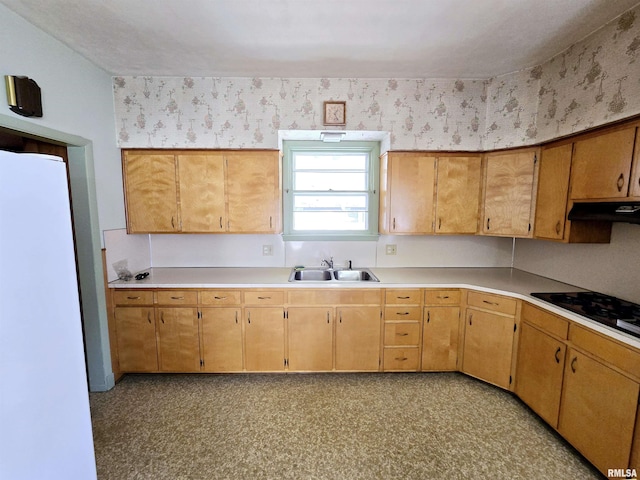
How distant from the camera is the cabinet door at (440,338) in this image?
8.02 ft

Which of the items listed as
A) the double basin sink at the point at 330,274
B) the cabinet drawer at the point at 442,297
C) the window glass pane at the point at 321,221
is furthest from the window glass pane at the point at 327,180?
the cabinet drawer at the point at 442,297

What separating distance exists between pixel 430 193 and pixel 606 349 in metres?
1.65

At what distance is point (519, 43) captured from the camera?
6.50 feet

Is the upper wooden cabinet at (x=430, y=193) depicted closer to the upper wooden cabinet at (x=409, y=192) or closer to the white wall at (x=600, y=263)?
the upper wooden cabinet at (x=409, y=192)

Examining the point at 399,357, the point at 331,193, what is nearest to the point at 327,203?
the point at 331,193

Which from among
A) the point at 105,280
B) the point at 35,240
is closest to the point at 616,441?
the point at 35,240

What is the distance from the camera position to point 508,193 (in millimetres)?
2453

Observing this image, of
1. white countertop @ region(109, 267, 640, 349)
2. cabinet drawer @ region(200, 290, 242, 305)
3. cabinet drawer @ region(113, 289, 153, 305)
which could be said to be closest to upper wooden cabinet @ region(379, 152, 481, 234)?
white countertop @ region(109, 267, 640, 349)

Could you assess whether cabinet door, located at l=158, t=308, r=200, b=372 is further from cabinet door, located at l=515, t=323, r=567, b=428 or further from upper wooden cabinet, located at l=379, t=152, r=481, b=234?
cabinet door, located at l=515, t=323, r=567, b=428

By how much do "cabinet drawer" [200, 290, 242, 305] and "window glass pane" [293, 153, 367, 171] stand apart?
150 cm

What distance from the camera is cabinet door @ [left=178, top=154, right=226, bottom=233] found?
257 centimetres

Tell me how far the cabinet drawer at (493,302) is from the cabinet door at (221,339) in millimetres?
2130

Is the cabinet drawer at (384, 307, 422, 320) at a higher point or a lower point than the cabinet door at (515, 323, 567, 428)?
higher

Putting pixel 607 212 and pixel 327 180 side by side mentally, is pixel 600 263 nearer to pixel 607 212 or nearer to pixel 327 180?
pixel 607 212
